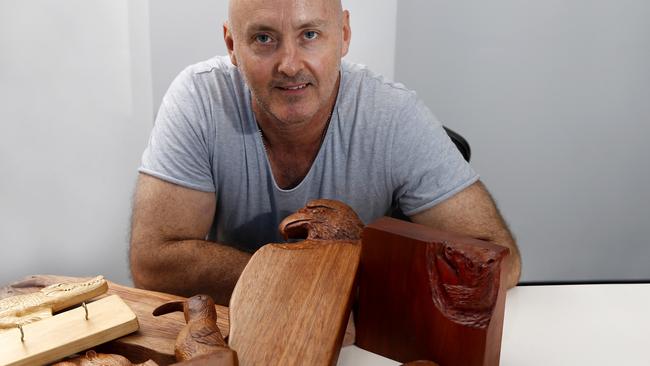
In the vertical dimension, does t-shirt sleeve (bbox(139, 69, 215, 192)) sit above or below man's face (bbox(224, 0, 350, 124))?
below

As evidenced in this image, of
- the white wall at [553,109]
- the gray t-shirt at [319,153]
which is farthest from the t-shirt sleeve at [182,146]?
the white wall at [553,109]

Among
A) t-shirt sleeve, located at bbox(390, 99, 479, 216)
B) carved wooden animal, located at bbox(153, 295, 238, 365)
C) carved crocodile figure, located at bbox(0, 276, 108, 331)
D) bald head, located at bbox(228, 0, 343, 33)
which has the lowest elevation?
carved crocodile figure, located at bbox(0, 276, 108, 331)

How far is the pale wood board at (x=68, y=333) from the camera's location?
0.79m

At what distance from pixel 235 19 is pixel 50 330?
27.0 inches

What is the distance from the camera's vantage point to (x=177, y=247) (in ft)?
4.24

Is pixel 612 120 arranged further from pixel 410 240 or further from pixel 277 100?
pixel 410 240

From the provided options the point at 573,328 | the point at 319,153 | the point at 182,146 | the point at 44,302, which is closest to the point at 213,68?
the point at 182,146

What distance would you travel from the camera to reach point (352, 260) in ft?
3.02

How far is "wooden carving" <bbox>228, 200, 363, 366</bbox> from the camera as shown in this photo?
0.78m

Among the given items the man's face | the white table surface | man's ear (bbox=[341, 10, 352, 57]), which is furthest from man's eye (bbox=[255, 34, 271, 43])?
the white table surface

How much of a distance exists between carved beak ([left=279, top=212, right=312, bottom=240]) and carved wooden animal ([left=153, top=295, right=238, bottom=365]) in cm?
20

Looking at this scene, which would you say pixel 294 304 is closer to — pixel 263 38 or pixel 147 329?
pixel 147 329

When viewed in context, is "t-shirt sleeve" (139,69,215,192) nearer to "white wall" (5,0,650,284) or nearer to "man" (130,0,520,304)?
"man" (130,0,520,304)

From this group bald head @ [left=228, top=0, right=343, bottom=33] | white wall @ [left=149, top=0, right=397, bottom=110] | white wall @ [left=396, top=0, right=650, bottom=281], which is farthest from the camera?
white wall @ [left=396, top=0, right=650, bottom=281]
